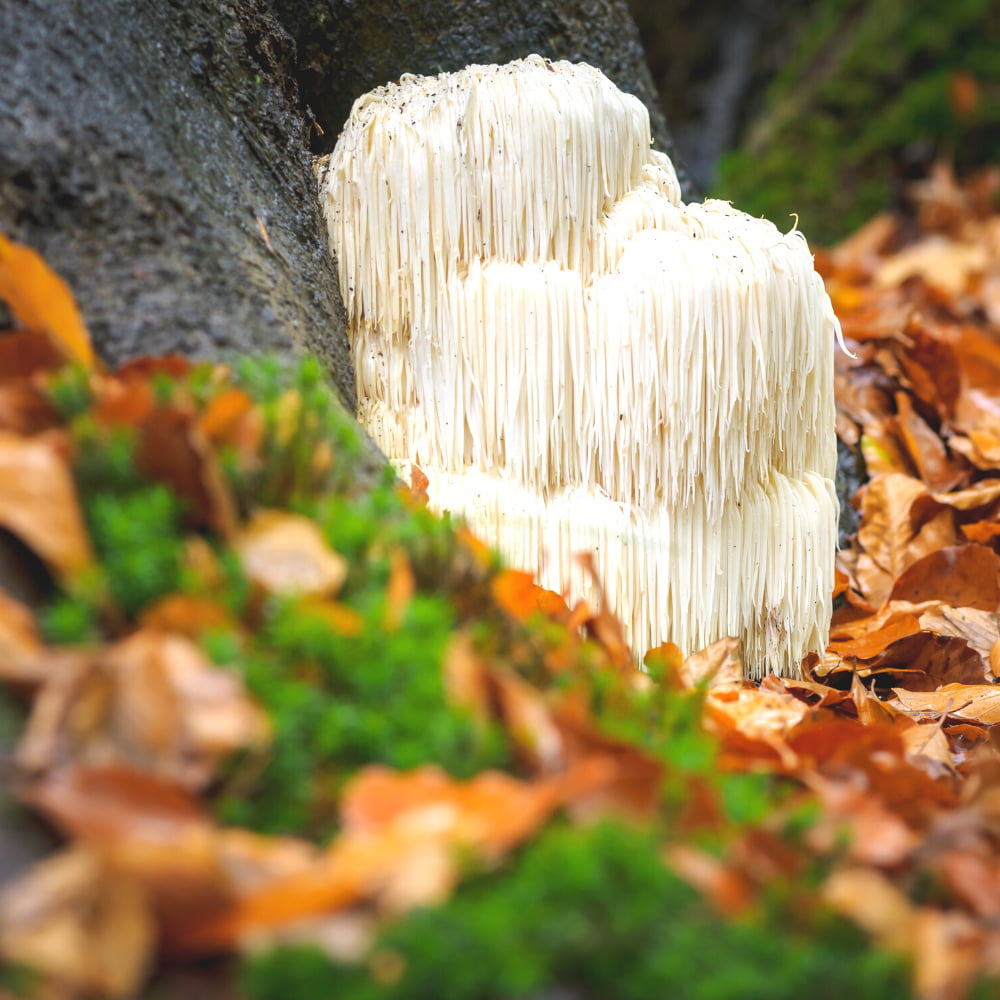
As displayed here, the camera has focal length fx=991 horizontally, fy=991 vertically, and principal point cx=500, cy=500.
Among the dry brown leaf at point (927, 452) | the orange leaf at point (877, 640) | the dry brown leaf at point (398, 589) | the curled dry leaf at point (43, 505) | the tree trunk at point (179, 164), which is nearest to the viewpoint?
the curled dry leaf at point (43, 505)

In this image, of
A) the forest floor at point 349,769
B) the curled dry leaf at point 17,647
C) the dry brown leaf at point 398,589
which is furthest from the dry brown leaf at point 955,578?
the curled dry leaf at point 17,647

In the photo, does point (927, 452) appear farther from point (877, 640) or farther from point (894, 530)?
point (877, 640)

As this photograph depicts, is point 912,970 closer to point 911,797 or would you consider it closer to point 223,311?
point 911,797

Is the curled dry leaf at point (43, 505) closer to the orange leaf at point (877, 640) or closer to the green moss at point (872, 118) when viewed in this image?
the orange leaf at point (877, 640)

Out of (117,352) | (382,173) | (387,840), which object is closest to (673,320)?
(382,173)

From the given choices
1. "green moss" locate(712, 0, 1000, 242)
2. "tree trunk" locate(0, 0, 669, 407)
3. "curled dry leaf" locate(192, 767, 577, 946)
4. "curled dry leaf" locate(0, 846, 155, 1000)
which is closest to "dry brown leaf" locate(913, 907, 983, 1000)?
"curled dry leaf" locate(192, 767, 577, 946)

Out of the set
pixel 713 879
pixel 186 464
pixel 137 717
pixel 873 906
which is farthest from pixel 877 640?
pixel 137 717

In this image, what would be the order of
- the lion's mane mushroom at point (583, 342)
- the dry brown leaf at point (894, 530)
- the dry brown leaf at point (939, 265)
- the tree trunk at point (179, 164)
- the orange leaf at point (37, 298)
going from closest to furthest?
the orange leaf at point (37, 298) → the tree trunk at point (179, 164) → the lion's mane mushroom at point (583, 342) → the dry brown leaf at point (894, 530) → the dry brown leaf at point (939, 265)
